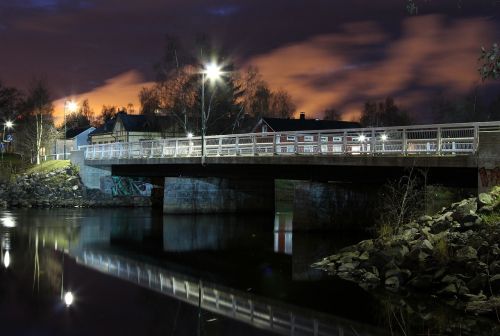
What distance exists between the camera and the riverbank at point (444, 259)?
651 inches

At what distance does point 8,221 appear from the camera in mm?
39844

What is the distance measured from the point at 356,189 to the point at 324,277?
535 inches

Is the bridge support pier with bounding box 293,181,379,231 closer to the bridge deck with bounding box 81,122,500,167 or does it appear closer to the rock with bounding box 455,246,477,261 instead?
the bridge deck with bounding box 81,122,500,167

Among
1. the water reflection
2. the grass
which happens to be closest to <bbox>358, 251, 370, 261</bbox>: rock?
the water reflection

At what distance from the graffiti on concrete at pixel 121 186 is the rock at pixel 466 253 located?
41.7 meters

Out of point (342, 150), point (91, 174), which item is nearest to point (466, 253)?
point (342, 150)

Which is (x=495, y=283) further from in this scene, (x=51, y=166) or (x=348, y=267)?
(x=51, y=166)

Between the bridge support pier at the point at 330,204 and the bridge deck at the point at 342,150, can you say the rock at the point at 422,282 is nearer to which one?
the bridge deck at the point at 342,150

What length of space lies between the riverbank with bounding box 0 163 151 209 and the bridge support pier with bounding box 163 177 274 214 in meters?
9.68

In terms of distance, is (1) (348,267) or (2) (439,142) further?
(2) (439,142)

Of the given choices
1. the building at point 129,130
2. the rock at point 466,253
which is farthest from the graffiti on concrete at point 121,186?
the rock at point 466,253

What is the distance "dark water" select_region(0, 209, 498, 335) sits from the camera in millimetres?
15484

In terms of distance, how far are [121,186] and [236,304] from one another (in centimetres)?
3980

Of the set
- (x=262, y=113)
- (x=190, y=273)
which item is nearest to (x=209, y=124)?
(x=262, y=113)
